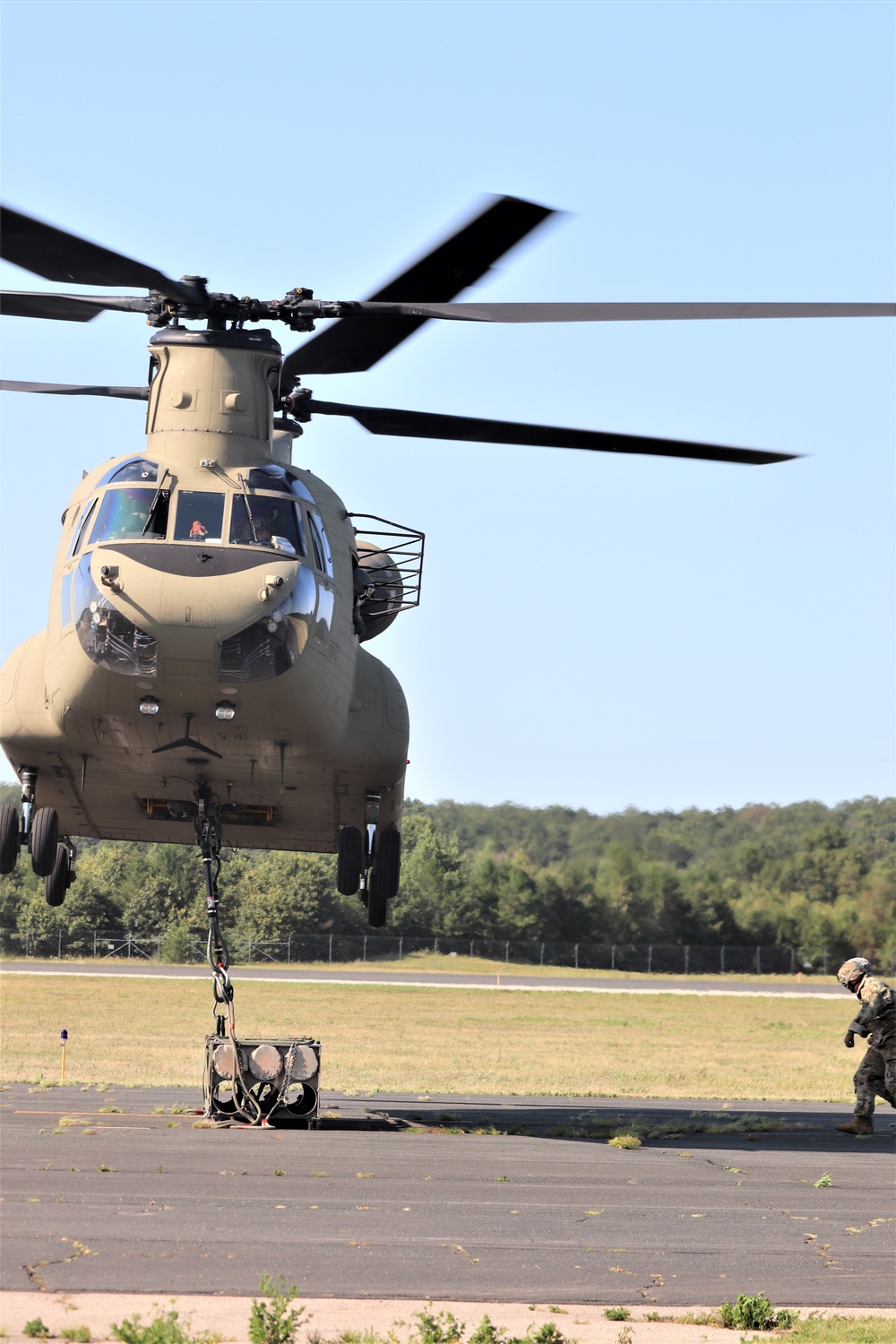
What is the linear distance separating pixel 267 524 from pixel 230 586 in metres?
1.05

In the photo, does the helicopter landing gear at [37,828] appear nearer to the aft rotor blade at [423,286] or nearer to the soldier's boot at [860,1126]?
the aft rotor blade at [423,286]

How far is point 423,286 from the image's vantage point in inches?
596

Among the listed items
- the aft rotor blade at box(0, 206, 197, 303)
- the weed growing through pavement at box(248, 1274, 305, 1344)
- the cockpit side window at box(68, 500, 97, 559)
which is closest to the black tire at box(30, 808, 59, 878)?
the cockpit side window at box(68, 500, 97, 559)

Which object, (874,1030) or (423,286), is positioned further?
(874,1030)

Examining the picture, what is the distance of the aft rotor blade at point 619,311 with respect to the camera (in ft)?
41.1

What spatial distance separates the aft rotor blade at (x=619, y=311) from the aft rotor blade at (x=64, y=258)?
2.46 m

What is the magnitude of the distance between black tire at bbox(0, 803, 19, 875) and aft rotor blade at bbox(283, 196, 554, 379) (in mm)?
6068

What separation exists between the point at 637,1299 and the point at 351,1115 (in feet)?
37.1

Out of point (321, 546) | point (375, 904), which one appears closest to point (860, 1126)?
point (375, 904)

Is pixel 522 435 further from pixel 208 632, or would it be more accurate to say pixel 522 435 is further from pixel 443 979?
pixel 443 979

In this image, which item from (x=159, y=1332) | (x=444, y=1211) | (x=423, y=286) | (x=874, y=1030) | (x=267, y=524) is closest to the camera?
(x=159, y=1332)

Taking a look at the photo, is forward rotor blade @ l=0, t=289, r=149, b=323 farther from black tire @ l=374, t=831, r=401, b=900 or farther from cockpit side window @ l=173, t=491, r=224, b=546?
black tire @ l=374, t=831, r=401, b=900

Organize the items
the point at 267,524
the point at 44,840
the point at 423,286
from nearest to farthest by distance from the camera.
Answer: the point at 267,524, the point at 423,286, the point at 44,840

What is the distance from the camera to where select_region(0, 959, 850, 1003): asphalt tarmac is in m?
58.2
